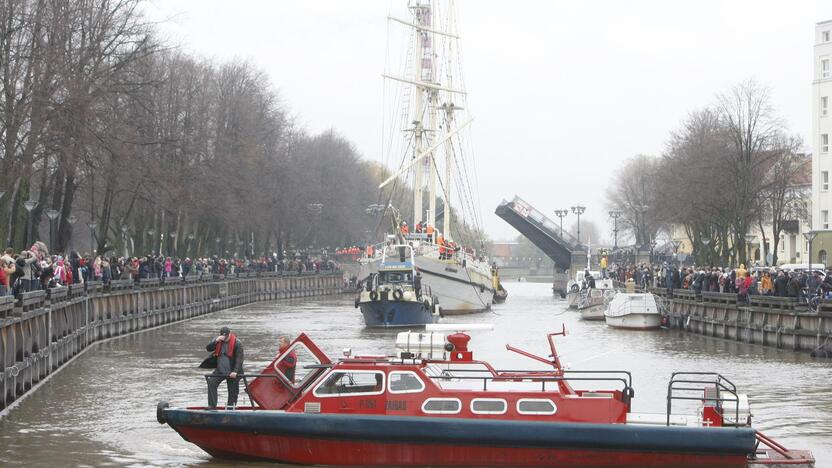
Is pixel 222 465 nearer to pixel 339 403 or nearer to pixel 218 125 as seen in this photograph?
pixel 339 403

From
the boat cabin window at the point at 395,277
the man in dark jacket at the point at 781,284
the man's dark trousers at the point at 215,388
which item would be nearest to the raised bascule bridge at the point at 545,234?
the boat cabin window at the point at 395,277

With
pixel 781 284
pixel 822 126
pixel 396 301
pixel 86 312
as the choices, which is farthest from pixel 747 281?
pixel 822 126

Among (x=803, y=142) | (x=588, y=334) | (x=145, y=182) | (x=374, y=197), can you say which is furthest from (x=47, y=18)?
(x=374, y=197)

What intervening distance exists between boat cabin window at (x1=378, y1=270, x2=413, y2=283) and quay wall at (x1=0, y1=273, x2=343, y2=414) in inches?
442

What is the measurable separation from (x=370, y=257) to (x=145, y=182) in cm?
2434

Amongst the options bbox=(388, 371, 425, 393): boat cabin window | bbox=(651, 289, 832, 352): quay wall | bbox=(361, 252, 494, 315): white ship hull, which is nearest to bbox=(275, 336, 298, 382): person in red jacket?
bbox=(388, 371, 425, 393): boat cabin window

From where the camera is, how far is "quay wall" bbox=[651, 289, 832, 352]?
48.2m

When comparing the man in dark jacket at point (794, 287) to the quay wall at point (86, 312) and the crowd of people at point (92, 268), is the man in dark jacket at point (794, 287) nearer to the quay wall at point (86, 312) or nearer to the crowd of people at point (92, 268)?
the quay wall at point (86, 312)

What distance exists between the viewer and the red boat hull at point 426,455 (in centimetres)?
2370

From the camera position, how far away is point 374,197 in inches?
6235

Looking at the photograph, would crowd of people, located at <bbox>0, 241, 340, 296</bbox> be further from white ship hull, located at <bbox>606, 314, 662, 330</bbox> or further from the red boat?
white ship hull, located at <bbox>606, 314, 662, 330</bbox>

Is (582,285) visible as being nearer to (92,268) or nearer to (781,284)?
(781,284)

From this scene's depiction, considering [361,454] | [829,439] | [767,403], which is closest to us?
[361,454]

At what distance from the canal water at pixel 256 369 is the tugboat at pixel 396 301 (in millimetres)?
1392
